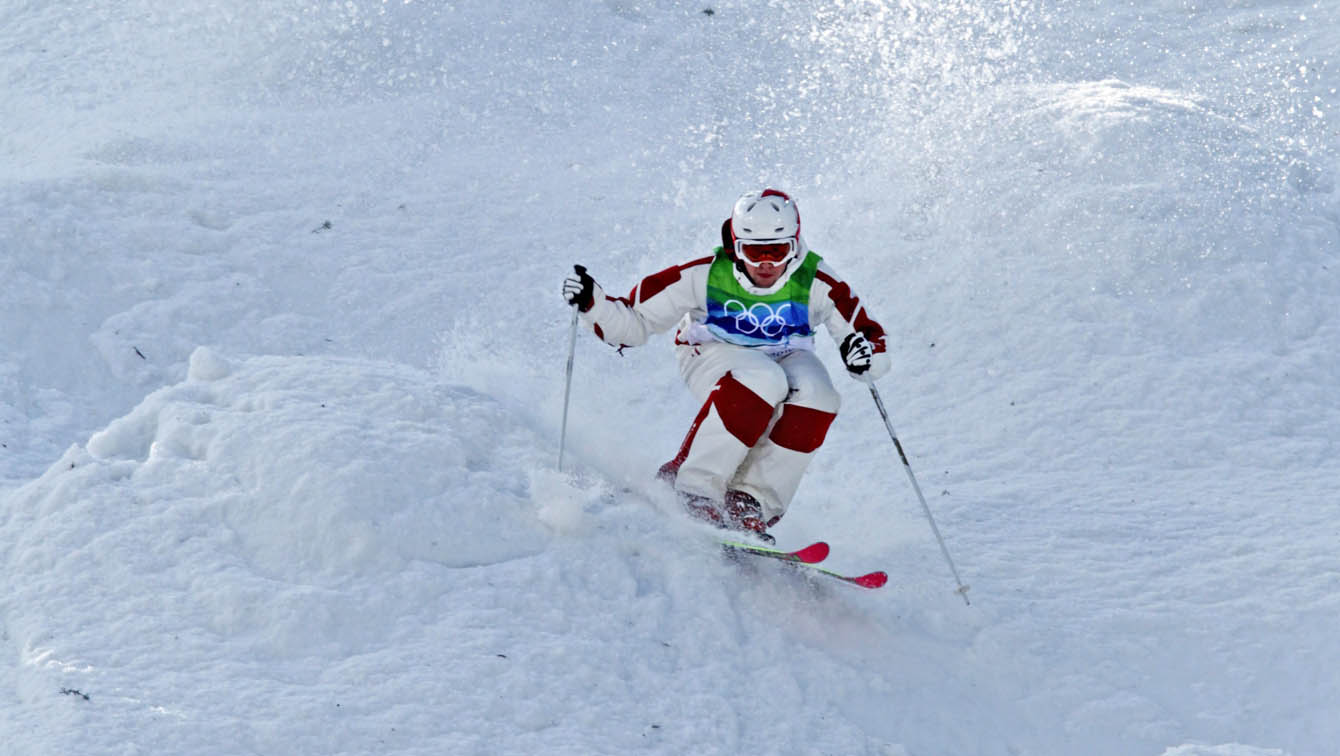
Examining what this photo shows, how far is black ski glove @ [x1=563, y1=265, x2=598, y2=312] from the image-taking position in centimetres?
553

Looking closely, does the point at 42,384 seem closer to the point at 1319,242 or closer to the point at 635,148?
the point at 635,148

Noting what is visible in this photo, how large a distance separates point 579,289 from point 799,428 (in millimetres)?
1079

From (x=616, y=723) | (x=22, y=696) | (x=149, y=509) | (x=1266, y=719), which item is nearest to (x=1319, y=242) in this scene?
(x=1266, y=719)

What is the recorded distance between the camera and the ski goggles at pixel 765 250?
17.9 feet

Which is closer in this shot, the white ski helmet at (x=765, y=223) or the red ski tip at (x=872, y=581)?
the red ski tip at (x=872, y=581)

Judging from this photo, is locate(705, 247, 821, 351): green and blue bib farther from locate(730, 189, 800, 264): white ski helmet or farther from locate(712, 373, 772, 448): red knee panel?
locate(712, 373, 772, 448): red knee panel

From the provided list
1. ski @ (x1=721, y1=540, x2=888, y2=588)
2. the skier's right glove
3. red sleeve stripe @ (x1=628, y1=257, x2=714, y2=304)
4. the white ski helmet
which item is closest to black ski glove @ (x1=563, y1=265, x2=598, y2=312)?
the skier's right glove

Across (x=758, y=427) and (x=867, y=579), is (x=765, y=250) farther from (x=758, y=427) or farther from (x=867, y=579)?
A: (x=867, y=579)

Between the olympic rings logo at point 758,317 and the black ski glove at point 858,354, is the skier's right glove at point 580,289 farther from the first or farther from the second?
the black ski glove at point 858,354

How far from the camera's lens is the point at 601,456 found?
602 centimetres

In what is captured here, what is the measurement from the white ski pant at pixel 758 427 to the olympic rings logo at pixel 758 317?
0.36ft

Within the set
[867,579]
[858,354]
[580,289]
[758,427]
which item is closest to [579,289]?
[580,289]

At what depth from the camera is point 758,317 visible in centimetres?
568

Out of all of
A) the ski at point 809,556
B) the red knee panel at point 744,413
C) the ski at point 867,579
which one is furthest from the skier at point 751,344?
the ski at point 867,579
